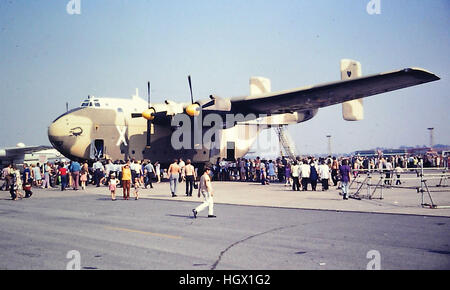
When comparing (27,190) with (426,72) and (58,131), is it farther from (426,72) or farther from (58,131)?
(426,72)

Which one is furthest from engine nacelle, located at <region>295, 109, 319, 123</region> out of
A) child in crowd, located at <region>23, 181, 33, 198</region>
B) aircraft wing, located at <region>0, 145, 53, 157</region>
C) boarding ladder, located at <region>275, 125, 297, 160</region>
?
aircraft wing, located at <region>0, 145, 53, 157</region>

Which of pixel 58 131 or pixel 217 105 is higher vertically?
pixel 217 105

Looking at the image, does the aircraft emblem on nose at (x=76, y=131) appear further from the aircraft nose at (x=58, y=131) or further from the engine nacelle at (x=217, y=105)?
the engine nacelle at (x=217, y=105)

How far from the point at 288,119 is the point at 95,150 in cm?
1861

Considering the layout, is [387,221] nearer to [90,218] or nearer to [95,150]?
[90,218]

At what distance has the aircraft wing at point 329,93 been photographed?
62.9ft

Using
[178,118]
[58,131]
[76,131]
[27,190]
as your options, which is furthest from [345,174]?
[58,131]

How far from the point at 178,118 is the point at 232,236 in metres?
16.6

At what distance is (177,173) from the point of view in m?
18.2

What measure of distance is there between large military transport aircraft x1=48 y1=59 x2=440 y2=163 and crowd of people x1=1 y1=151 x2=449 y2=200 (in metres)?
1.00

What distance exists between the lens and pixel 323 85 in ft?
71.5

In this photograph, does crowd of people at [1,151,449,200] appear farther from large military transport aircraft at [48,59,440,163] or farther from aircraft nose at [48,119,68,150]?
aircraft nose at [48,119,68,150]
